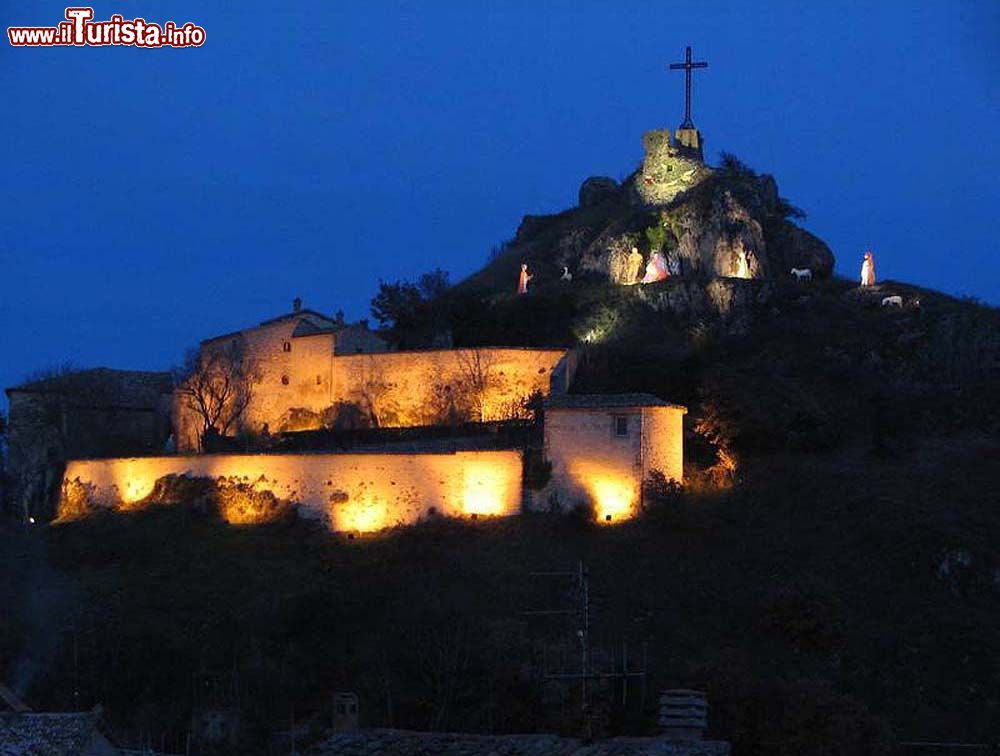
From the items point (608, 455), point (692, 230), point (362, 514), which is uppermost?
point (692, 230)

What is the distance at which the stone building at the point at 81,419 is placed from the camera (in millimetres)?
66312

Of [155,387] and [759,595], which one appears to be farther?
[155,387]

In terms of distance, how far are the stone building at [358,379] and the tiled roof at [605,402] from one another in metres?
7.10

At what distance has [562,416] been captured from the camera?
5278 cm

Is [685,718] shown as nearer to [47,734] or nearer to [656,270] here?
[47,734]

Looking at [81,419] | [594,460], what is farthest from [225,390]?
[594,460]

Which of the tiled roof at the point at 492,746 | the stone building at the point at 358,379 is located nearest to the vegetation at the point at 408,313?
the stone building at the point at 358,379

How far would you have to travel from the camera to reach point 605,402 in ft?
173

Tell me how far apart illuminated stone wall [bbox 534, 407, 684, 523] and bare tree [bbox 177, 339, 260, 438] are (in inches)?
629

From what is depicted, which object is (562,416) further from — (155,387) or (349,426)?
(155,387)

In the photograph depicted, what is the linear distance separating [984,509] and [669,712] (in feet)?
83.9

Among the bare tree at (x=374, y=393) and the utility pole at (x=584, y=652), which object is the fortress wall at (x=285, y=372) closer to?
the bare tree at (x=374, y=393)

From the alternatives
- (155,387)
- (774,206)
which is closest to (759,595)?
(155,387)

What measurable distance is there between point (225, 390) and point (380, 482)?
1278 cm
